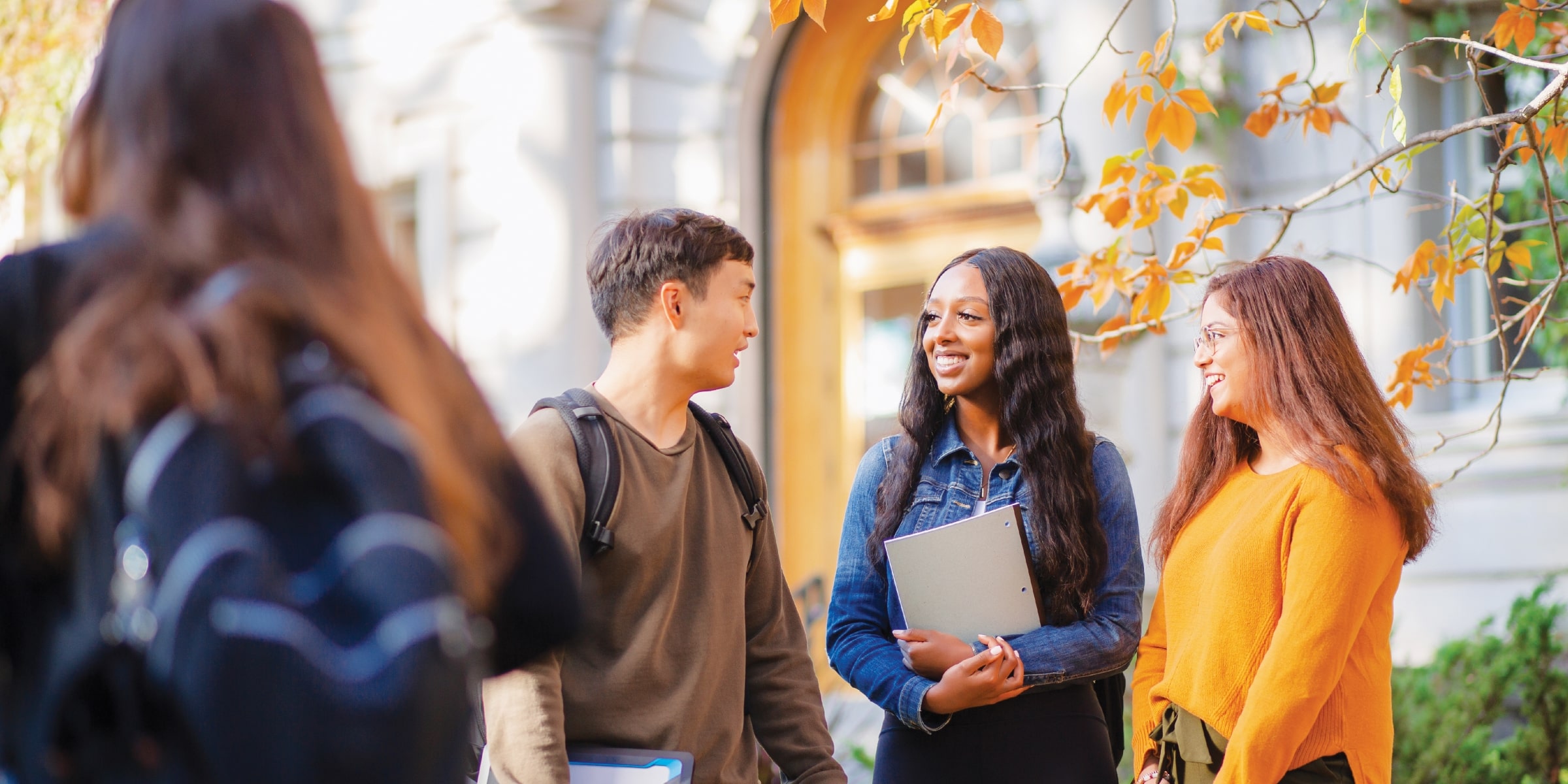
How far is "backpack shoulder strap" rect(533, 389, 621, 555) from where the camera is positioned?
273 cm

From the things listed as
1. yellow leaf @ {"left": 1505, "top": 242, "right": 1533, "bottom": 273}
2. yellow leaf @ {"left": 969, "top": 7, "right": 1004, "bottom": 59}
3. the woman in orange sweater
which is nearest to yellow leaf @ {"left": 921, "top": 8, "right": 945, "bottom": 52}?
yellow leaf @ {"left": 969, "top": 7, "right": 1004, "bottom": 59}

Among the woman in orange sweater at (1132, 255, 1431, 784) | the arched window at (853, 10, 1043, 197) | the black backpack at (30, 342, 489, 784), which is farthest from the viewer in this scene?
the arched window at (853, 10, 1043, 197)

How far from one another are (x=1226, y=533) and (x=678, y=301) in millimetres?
1290

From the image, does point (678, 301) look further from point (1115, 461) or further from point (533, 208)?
point (533, 208)

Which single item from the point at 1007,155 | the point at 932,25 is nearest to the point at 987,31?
the point at 932,25

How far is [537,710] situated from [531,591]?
1.19 meters

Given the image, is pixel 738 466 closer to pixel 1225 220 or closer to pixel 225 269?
pixel 1225 220

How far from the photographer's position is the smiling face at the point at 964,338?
11.3 feet

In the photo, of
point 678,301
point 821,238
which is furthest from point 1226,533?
point 821,238

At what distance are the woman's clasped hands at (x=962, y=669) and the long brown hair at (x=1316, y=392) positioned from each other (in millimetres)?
631

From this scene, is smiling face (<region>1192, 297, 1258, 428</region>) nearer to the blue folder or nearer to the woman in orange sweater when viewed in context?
the woman in orange sweater

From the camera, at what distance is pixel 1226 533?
3.07 metres

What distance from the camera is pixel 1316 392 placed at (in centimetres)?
307

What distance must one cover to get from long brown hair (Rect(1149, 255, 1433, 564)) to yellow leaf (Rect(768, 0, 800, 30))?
3.89 ft
